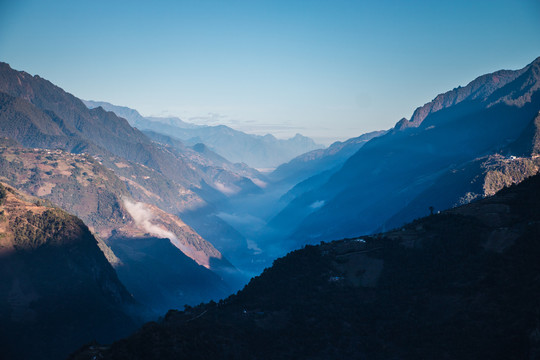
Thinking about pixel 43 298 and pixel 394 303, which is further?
pixel 43 298

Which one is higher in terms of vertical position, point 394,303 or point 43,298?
point 43,298

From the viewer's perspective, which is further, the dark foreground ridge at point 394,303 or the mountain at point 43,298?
the mountain at point 43,298

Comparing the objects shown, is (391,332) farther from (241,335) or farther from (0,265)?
(0,265)

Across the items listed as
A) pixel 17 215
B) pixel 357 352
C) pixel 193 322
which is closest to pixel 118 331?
pixel 17 215

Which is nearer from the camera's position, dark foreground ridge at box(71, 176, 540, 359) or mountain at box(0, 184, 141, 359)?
dark foreground ridge at box(71, 176, 540, 359)
